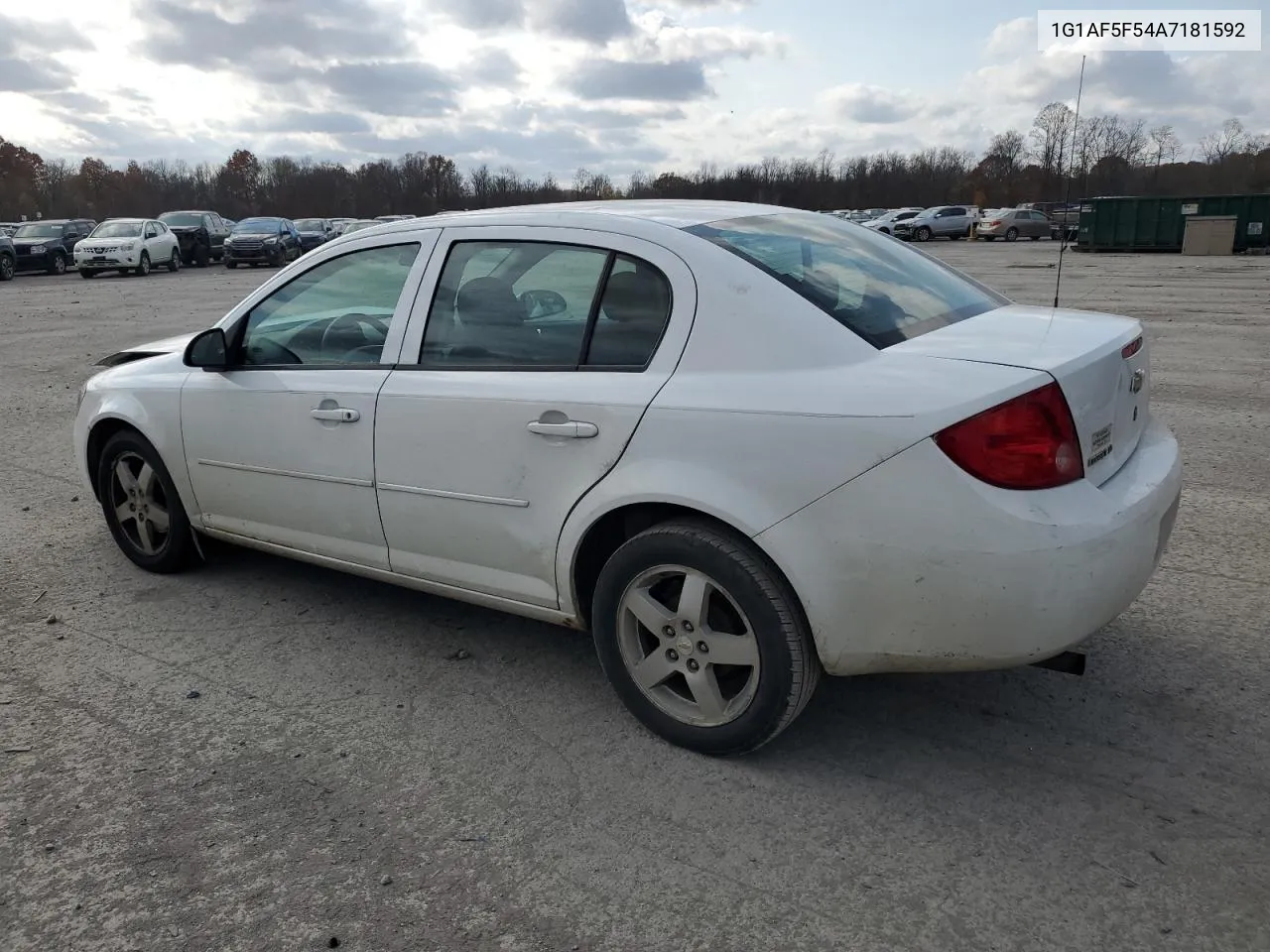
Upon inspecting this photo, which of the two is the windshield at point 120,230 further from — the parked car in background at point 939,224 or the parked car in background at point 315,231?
the parked car in background at point 939,224

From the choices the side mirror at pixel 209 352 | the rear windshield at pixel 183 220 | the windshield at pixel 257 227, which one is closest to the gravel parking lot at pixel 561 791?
the side mirror at pixel 209 352

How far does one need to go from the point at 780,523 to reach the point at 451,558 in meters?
1.35

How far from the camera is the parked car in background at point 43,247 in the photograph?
102 ft

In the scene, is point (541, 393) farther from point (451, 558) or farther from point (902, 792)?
point (902, 792)

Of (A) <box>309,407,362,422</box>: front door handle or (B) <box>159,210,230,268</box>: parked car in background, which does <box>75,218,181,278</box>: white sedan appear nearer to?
(B) <box>159,210,230,268</box>: parked car in background

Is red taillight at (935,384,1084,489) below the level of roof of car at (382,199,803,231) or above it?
below

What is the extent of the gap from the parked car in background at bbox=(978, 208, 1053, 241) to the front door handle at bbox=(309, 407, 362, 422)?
158 ft

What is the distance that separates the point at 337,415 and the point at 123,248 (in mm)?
30179

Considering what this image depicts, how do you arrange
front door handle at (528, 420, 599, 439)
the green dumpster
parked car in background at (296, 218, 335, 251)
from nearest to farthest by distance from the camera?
front door handle at (528, 420, 599, 439), the green dumpster, parked car in background at (296, 218, 335, 251)

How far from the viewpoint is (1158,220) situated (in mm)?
33562

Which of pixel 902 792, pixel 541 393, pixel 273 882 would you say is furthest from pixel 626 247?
pixel 273 882

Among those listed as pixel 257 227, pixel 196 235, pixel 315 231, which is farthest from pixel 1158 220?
pixel 196 235

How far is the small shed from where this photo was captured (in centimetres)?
Result: 3189

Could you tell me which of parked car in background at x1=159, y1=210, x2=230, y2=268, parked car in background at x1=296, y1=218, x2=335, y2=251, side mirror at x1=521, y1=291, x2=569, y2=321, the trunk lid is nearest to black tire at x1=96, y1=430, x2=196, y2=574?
side mirror at x1=521, y1=291, x2=569, y2=321
